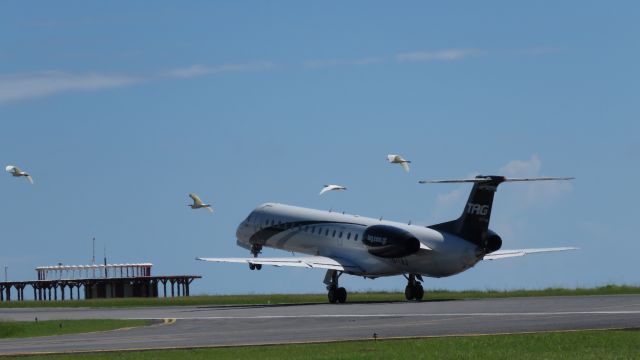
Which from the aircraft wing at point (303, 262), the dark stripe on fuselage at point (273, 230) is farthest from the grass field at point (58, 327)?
the dark stripe on fuselage at point (273, 230)

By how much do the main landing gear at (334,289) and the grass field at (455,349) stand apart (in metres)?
33.8

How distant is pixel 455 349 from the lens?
29203 millimetres

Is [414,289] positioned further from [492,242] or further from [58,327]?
[58,327]

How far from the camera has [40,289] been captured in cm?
12150

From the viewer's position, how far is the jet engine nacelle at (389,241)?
6175 centimetres

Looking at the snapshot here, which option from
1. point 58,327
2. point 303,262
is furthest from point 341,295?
point 58,327

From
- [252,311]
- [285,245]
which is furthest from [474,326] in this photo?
[285,245]

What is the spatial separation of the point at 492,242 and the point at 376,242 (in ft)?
18.8

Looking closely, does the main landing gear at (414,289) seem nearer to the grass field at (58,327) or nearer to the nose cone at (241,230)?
the nose cone at (241,230)

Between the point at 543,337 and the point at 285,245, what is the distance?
41.2 m

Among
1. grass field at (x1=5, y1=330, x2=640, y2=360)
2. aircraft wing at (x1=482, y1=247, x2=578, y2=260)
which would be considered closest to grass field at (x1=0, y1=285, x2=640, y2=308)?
aircraft wing at (x1=482, y1=247, x2=578, y2=260)

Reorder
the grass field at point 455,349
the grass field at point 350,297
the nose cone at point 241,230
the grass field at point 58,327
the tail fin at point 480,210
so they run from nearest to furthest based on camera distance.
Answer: the grass field at point 455,349
the grass field at point 58,327
the tail fin at point 480,210
the grass field at point 350,297
the nose cone at point 241,230

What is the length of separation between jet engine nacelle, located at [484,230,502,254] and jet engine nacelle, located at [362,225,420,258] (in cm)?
327

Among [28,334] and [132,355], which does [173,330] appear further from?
[132,355]
